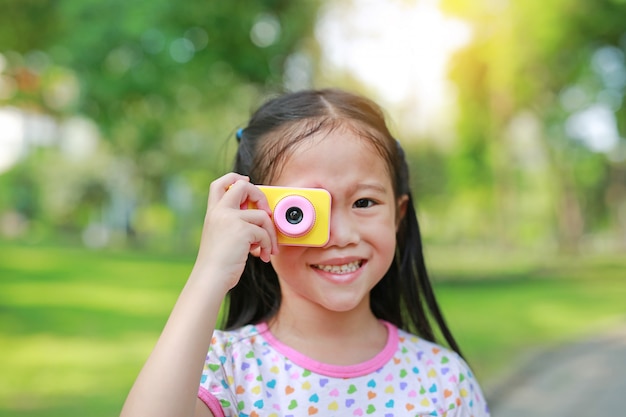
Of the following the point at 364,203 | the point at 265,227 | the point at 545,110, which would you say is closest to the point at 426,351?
the point at 364,203

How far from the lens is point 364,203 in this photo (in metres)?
1.12

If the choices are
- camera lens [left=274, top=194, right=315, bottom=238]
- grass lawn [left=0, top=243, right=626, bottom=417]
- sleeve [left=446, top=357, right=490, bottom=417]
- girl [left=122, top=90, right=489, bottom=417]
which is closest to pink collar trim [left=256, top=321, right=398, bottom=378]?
girl [left=122, top=90, right=489, bottom=417]

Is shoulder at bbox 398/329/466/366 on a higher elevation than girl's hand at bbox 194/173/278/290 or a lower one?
lower

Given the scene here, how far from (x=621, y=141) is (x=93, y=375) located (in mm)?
4466

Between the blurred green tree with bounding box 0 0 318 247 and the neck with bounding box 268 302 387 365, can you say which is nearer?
the neck with bounding box 268 302 387 365

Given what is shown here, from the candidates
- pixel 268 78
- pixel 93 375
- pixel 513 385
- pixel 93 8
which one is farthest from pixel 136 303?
pixel 513 385

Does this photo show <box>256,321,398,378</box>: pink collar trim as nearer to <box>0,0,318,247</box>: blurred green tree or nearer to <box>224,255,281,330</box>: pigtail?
<box>224,255,281,330</box>: pigtail

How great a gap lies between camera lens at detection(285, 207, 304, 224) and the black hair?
14 cm

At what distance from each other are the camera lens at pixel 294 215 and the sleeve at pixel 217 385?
23 cm

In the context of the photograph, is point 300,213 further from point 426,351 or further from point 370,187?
point 426,351

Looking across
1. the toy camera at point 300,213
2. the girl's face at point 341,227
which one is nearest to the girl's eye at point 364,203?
the girl's face at point 341,227

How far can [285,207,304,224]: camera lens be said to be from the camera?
1011 mm

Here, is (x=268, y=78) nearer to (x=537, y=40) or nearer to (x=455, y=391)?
(x=537, y=40)

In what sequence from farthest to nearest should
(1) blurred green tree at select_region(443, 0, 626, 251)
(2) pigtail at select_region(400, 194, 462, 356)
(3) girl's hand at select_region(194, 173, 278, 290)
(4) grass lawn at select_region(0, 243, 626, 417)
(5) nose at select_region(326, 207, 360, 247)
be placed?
(1) blurred green tree at select_region(443, 0, 626, 251) → (4) grass lawn at select_region(0, 243, 626, 417) → (2) pigtail at select_region(400, 194, 462, 356) → (5) nose at select_region(326, 207, 360, 247) → (3) girl's hand at select_region(194, 173, 278, 290)
